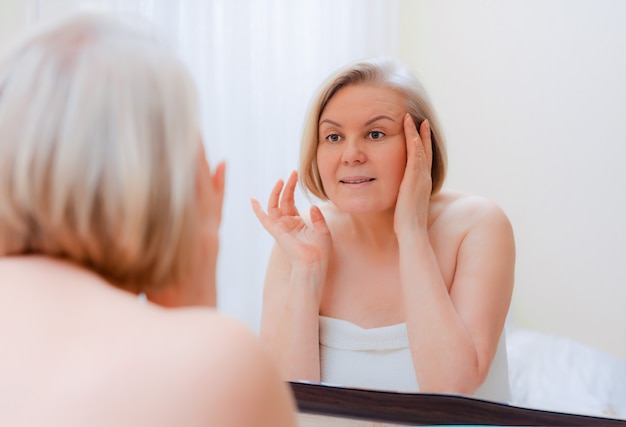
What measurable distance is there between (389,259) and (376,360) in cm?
10

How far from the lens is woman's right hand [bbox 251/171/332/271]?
754 millimetres

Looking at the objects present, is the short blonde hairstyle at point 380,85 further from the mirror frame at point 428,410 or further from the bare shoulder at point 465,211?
the mirror frame at point 428,410

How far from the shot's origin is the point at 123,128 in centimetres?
33

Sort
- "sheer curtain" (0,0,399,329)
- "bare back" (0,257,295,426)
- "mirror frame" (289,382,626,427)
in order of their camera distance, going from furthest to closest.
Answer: "sheer curtain" (0,0,399,329), "mirror frame" (289,382,626,427), "bare back" (0,257,295,426)

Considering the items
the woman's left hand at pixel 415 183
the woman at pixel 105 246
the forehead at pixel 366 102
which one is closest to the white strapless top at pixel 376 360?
the woman's left hand at pixel 415 183

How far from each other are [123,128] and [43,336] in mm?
100

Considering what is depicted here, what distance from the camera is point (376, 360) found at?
72 centimetres

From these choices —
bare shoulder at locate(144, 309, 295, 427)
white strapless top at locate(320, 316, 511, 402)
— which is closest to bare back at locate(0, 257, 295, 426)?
bare shoulder at locate(144, 309, 295, 427)

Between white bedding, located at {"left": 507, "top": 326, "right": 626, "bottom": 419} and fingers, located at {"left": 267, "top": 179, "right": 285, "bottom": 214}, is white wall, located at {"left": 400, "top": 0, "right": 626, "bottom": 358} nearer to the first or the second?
white bedding, located at {"left": 507, "top": 326, "right": 626, "bottom": 419}

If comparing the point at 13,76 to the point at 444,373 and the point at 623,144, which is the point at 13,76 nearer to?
the point at 444,373

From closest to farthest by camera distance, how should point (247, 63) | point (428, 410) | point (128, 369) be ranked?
point (128, 369) → point (428, 410) → point (247, 63)

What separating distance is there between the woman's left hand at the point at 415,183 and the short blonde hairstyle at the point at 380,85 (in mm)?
12

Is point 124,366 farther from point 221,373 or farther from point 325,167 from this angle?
point 325,167

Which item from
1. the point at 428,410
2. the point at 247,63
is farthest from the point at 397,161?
the point at 247,63
